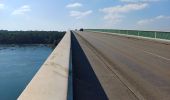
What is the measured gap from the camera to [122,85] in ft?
31.0

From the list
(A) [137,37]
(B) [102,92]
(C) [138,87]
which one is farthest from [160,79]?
(A) [137,37]

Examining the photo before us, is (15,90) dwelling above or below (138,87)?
below

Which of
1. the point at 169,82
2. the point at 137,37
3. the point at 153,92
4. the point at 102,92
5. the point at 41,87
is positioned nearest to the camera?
the point at 41,87

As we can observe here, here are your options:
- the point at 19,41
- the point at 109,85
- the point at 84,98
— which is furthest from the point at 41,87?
the point at 19,41

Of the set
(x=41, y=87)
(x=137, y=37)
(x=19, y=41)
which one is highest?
(x=41, y=87)

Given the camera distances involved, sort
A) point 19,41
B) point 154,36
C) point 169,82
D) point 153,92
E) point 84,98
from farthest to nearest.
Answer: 1. point 19,41
2. point 154,36
3. point 169,82
4. point 153,92
5. point 84,98

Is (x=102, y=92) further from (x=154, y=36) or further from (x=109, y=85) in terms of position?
(x=154, y=36)

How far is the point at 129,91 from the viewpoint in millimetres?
8547

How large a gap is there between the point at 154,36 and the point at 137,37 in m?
7.63

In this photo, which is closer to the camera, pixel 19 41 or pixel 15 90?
pixel 15 90

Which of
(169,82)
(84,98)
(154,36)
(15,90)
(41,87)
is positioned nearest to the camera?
(41,87)

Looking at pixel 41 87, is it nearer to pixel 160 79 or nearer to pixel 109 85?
pixel 109 85

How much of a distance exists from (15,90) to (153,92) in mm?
14987

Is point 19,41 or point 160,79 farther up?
point 160,79
